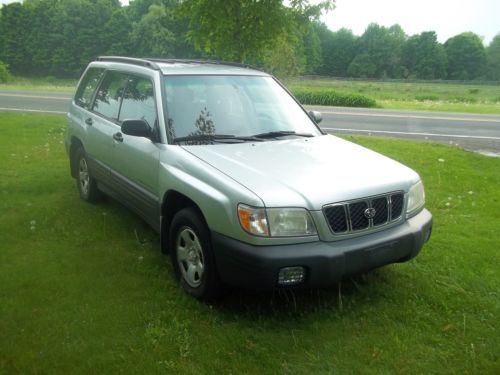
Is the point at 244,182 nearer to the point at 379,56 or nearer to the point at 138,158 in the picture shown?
the point at 138,158

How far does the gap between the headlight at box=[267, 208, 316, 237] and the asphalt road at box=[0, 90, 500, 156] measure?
7.97m

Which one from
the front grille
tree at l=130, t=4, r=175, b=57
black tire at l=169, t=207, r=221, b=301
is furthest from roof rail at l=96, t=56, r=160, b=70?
tree at l=130, t=4, r=175, b=57

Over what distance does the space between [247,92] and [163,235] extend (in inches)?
64.2

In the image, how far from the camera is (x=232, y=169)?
356cm

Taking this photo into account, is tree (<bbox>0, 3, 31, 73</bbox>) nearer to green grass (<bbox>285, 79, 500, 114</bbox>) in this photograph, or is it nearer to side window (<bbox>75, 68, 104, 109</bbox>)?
green grass (<bbox>285, 79, 500, 114</bbox>)

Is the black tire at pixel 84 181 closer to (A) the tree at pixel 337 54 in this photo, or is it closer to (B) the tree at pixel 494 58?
(B) the tree at pixel 494 58

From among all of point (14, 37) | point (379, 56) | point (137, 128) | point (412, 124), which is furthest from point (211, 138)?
point (379, 56)

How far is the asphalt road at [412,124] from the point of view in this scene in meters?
11.9

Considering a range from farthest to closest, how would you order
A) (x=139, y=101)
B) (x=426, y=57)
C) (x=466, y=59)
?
1. (x=466, y=59)
2. (x=426, y=57)
3. (x=139, y=101)

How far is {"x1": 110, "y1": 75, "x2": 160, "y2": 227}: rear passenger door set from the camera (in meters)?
4.28

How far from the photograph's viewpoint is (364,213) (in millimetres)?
3412

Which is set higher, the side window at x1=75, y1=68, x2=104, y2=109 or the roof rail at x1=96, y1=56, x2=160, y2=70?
the roof rail at x1=96, y1=56, x2=160, y2=70

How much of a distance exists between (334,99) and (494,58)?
277ft

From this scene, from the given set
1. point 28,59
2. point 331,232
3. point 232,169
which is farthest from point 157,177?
point 28,59
